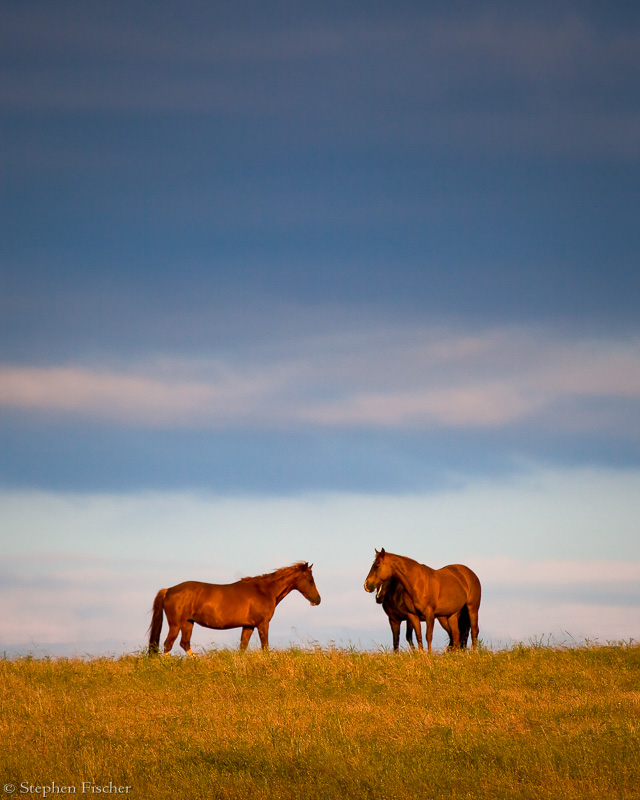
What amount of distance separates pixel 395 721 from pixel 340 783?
275 centimetres

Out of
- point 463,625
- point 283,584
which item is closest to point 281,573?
point 283,584

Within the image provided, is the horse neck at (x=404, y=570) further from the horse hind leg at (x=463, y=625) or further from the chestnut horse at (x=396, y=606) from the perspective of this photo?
the horse hind leg at (x=463, y=625)

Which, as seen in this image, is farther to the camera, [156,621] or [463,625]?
[463,625]

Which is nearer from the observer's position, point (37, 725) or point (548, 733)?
point (548, 733)

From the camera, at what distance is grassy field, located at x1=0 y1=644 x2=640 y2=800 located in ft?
33.7

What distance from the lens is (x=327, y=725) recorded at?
12.7 m

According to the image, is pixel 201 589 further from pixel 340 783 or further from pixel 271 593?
pixel 340 783

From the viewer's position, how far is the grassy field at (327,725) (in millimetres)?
10266

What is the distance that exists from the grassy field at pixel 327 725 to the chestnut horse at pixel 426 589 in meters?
1.76

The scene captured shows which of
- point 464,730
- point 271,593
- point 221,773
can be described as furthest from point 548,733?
point 271,593

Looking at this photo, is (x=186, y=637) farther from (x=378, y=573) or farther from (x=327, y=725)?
(x=327, y=725)

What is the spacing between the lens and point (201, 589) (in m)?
19.5

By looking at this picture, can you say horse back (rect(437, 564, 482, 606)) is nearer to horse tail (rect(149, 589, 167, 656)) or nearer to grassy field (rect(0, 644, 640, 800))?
grassy field (rect(0, 644, 640, 800))

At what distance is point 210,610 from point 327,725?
23.5ft
